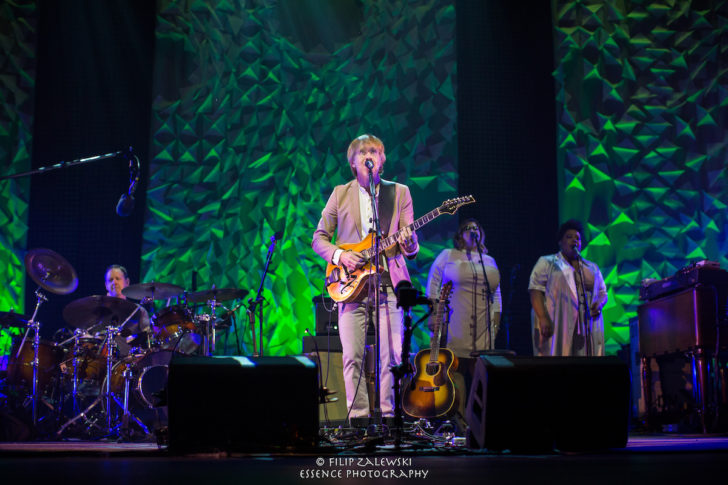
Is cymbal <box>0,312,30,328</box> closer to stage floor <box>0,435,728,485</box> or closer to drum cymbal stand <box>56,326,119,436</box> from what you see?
drum cymbal stand <box>56,326,119,436</box>

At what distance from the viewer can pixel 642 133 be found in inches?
362

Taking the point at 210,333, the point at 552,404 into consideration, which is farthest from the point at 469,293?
the point at 552,404

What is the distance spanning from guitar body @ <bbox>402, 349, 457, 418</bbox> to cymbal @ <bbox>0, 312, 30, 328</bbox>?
379cm

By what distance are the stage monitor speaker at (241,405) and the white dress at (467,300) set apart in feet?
10.6

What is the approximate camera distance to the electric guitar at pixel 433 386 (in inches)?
240

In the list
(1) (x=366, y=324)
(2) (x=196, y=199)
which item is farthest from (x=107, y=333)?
(1) (x=366, y=324)

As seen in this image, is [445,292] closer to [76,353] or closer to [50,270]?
[76,353]

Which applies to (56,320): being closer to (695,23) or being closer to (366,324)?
(366,324)

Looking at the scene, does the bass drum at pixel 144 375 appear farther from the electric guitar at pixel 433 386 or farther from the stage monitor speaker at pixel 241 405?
the stage monitor speaker at pixel 241 405

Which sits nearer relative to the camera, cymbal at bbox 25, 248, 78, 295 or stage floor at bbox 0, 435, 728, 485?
stage floor at bbox 0, 435, 728, 485

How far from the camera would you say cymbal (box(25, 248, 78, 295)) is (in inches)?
288

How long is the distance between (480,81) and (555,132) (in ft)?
3.48

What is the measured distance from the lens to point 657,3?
9.33 m

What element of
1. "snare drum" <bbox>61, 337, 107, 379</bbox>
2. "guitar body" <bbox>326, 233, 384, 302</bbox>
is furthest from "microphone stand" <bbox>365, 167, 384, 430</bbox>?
"snare drum" <bbox>61, 337, 107, 379</bbox>
